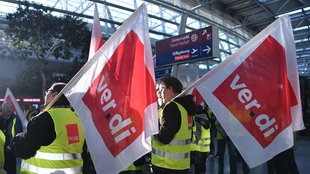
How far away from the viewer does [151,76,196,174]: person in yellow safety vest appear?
2.95 meters

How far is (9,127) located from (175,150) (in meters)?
3.59

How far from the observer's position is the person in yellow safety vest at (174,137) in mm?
2949

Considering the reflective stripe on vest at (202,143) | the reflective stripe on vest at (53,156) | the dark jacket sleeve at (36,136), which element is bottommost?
the reflective stripe on vest at (202,143)

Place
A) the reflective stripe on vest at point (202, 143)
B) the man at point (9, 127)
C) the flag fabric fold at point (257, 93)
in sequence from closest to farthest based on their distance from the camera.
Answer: the flag fabric fold at point (257, 93) < the man at point (9, 127) < the reflective stripe on vest at point (202, 143)

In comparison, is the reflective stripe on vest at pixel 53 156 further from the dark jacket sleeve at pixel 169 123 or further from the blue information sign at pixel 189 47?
the blue information sign at pixel 189 47

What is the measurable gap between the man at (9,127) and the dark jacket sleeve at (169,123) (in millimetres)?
3171

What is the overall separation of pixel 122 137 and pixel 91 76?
531 mm

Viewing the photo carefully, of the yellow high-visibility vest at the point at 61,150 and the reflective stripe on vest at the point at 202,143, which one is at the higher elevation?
the yellow high-visibility vest at the point at 61,150

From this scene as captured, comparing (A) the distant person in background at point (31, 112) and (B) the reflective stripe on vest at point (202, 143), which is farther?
(A) the distant person in background at point (31, 112)

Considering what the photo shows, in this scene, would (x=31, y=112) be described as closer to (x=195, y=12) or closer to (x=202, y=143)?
(x=202, y=143)

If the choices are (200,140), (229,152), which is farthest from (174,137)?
(229,152)

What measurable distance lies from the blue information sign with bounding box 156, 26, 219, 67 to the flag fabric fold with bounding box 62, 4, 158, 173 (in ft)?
20.5

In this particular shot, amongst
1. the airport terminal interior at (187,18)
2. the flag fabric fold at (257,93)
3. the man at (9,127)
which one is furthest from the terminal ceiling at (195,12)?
the flag fabric fold at (257,93)

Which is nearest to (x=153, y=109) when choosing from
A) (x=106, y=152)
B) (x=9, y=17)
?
(x=106, y=152)
